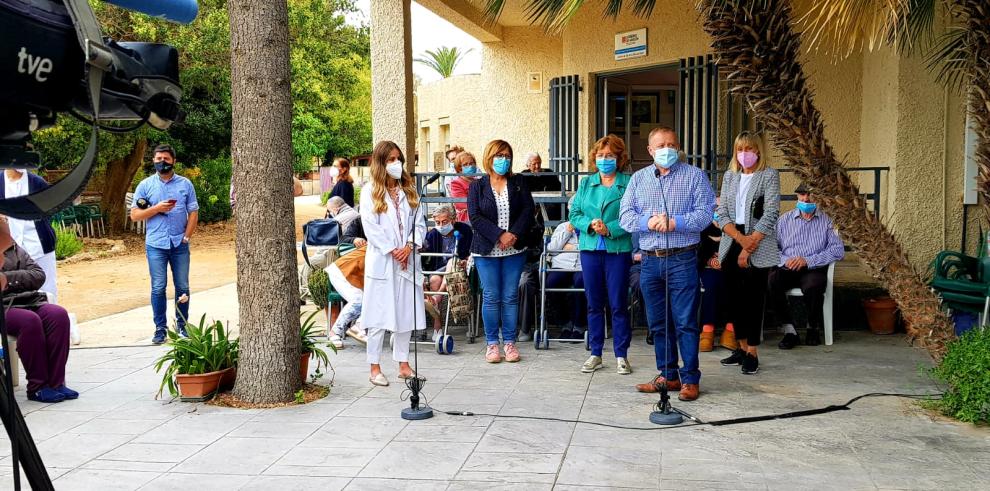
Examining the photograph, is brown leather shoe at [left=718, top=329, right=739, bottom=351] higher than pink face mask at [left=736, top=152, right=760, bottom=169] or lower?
lower

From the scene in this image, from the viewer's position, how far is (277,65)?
21.4ft

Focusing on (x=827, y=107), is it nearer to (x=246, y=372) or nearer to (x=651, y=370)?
(x=651, y=370)

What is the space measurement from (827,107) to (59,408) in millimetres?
9550

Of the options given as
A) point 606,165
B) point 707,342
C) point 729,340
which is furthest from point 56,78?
point 729,340

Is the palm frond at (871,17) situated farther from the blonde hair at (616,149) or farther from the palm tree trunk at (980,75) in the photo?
the blonde hair at (616,149)

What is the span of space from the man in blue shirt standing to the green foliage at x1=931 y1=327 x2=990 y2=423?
23.3ft

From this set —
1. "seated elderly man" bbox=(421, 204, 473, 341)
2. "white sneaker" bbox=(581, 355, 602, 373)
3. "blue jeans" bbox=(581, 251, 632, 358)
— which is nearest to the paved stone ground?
"white sneaker" bbox=(581, 355, 602, 373)

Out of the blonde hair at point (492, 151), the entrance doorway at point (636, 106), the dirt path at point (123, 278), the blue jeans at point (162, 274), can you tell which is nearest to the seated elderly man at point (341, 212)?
the blue jeans at point (162, 274)

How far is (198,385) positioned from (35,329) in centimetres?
139

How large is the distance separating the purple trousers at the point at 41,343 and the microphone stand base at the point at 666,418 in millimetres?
4584

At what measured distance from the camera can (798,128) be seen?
21.7 ft

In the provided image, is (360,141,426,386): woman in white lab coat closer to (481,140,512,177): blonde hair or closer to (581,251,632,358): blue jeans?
(481,140,512,177): blonde hair

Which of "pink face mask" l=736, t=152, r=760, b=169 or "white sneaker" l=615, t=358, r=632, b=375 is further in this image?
"pink face mask" l=736, t=152, r=760, b=169

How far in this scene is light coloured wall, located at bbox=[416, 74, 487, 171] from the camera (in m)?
29.0
